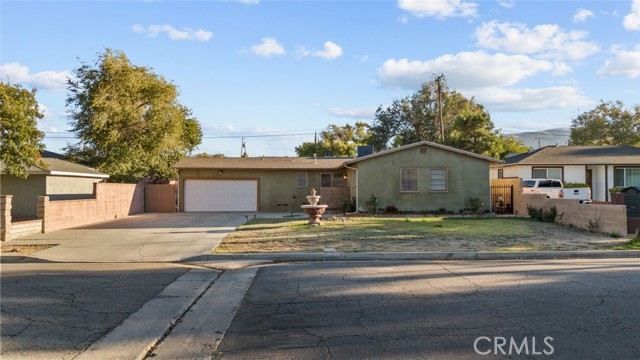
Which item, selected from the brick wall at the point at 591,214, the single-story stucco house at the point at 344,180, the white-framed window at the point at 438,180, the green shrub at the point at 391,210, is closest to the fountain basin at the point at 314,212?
the single-story stucco house at the point at 344,180

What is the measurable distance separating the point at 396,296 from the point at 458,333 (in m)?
1.87

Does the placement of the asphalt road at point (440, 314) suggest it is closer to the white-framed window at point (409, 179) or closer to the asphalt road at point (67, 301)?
the asphalt road at point (67, 301)

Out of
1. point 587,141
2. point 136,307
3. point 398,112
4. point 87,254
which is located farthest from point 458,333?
point 587,141

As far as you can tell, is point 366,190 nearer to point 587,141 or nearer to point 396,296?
point 396,296

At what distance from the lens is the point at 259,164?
3155cm

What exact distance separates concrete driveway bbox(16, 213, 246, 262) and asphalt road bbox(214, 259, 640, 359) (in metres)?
4.49

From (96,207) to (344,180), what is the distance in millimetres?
15363

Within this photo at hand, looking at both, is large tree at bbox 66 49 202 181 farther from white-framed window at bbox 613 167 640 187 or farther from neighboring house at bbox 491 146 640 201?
white-framed window at bbox 613 167 640 187

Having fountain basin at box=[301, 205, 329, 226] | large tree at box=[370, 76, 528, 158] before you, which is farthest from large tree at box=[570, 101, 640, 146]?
fountain basin at box=[301, 205, 329, 226]

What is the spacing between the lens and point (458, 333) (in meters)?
5.49

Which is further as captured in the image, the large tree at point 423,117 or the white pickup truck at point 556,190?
the large tree at point 423,117

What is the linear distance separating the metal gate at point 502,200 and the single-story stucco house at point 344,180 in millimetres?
597

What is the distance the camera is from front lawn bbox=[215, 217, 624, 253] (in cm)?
1300

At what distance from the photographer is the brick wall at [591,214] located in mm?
15594
